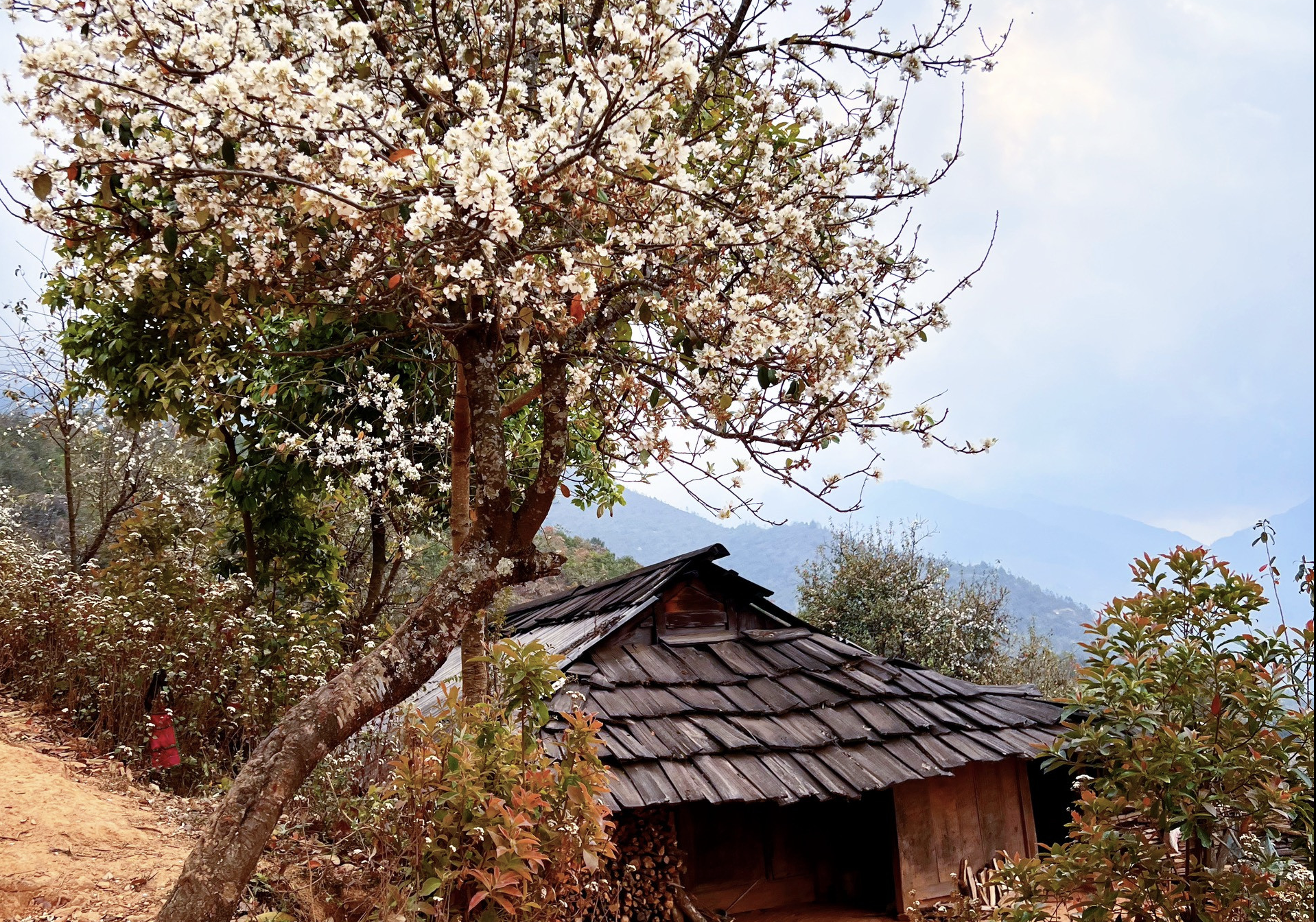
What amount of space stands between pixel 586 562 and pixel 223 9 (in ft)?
72.1

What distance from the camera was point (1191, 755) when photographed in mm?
3723

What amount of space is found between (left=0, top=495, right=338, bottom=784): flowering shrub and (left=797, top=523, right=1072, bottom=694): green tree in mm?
9342

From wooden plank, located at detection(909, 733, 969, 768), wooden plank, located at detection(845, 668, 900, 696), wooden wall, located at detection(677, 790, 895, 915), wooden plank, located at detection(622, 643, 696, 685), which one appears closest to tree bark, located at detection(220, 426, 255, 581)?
wooden plank, located at detection(622, 643, 696, 685)

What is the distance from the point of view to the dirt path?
4320 millimetres

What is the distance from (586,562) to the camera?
82.7 feet

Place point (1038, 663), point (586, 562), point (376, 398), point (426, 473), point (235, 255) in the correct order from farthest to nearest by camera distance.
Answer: point (586, 562), point (1038, 663), point (426, 473), point (376, 398), point (235, 255)

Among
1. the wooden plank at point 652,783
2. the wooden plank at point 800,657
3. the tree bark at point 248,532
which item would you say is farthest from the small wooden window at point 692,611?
the tree bark at point 248,532

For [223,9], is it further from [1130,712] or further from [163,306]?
[1130,712]

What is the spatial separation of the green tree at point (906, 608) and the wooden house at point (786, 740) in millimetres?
5138

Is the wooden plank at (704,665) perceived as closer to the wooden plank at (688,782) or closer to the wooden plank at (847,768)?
the wooden plank at (847,768)

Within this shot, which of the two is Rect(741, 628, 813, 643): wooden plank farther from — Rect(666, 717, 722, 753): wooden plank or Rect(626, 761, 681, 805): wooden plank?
Rect(626, 761, 681, 805): wooden plank

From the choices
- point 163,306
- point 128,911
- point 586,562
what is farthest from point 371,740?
point 586,562

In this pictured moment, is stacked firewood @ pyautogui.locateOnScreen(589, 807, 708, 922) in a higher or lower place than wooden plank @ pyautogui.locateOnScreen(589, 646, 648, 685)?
lower

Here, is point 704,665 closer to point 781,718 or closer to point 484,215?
point 781,718
